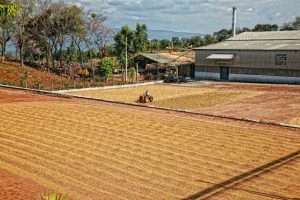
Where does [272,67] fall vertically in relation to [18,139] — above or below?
above

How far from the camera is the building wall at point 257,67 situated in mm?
33938

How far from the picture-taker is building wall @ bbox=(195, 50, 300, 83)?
33938mm

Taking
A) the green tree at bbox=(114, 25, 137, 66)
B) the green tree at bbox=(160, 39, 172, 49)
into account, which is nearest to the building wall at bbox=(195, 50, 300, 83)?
the green tree at bbox=(114, 25, 137, 66)

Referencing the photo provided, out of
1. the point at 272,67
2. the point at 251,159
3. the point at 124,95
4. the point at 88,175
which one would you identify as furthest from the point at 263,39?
the point at 88,175

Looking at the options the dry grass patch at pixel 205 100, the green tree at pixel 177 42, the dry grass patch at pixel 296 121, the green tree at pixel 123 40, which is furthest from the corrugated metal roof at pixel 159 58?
the green tree at pixel 177 42

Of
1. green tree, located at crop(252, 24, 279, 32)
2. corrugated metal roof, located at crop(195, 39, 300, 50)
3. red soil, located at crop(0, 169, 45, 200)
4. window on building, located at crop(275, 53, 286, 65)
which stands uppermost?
green tree, located at crop(252, 24, 279, 32)

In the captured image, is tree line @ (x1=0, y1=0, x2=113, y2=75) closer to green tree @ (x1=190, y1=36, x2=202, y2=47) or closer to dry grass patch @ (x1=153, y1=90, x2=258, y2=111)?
dry grass patch @ (x1=153, y1=90, x2=258, y2=111)

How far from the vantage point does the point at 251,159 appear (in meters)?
12.2

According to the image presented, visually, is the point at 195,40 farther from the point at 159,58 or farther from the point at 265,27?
the point at 159,58

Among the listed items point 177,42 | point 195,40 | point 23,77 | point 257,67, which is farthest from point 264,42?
point 177,42

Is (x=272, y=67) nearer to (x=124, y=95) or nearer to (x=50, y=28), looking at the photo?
(x=124, y=95)

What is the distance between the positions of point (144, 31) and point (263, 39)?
15894mm

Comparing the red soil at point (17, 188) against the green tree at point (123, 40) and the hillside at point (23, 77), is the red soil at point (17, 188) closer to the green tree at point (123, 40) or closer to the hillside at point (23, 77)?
the hillside at point (23, 77)

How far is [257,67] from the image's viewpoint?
118ft
